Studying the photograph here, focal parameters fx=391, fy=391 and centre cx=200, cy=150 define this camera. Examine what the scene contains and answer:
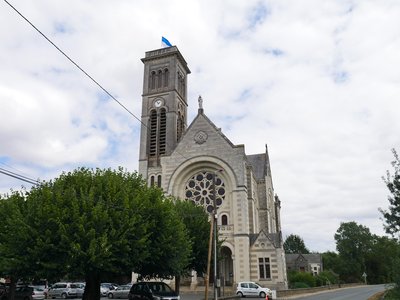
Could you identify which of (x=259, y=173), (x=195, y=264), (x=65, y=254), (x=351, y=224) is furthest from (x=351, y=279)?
(x=65, y=254)

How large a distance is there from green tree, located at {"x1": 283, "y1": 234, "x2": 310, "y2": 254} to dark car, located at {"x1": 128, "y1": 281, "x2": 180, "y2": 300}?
4531 inches

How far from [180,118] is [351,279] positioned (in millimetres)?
67757

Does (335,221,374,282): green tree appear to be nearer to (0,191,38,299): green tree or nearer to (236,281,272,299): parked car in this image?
(236,281,272,299): parked car

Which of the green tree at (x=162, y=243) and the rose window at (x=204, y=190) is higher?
the rose window at (x=204, y=190)

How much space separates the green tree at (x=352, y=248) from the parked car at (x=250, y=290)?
68216mm

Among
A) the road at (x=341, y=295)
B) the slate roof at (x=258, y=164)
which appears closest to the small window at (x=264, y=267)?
the road at (x=341, y=295)

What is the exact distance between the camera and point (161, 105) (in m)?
51.6

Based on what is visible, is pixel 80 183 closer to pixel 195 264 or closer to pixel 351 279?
pixel 195 264

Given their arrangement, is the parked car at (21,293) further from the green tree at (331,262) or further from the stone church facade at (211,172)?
the green tree at (331,262)

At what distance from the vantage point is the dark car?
72.9 ft

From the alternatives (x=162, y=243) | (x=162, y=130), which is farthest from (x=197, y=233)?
(x=162, y=130)

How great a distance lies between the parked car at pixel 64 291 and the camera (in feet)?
126

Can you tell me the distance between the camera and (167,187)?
44250 mm

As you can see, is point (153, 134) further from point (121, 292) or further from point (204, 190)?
point (121, 292)
